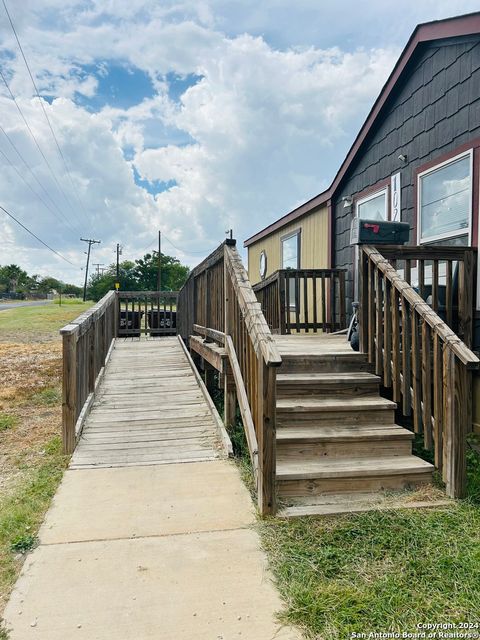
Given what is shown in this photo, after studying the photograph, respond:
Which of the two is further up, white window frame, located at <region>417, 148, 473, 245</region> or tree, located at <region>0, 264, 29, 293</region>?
tree, located at <region>0, 264, 29, 293</region>

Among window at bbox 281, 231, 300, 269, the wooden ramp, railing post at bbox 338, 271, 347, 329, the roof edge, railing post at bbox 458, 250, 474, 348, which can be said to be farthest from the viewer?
window at bbox 281, 231, 300, 269

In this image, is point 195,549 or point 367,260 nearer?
point 195,549

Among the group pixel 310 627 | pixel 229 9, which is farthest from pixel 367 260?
pixel 229 9

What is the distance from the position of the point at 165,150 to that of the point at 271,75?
385 inches

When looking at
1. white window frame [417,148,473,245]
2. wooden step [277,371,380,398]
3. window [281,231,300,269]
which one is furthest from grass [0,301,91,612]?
window [281,231,300,269]

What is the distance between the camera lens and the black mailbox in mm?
4312

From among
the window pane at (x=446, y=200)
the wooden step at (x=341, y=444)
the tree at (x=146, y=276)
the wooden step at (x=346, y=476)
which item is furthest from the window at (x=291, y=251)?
the tree at (x=146, y=276)

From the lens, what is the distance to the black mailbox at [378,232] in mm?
4312

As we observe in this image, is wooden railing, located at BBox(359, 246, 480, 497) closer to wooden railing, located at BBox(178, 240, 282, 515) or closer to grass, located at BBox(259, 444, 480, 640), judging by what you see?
grass, located at BBox(259, 444, 480, 640)

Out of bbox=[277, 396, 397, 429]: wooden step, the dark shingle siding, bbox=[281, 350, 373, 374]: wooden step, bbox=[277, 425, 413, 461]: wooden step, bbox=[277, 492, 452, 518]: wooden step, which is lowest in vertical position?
bbox=[277, 492, 452, 518]: wooden step

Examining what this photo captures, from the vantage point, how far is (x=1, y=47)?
1242 centimetres

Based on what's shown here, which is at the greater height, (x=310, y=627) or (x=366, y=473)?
(x=366, y=473)

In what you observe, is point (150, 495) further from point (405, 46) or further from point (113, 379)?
point (405, 46)

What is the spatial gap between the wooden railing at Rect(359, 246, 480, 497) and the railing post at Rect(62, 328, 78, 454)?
2.43 meters
